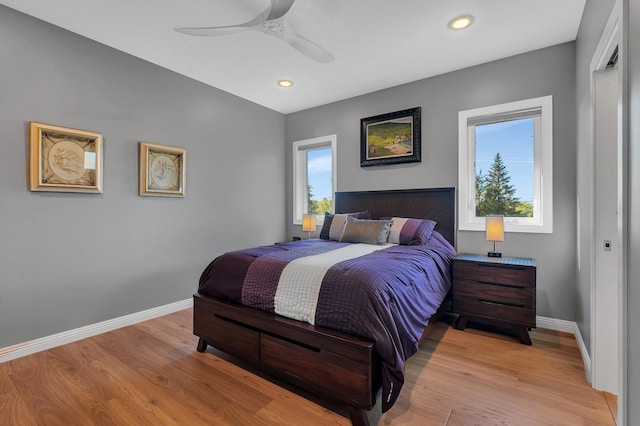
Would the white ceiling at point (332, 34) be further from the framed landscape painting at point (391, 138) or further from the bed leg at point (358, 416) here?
the bed leg at point (358, 416)

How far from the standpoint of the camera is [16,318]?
229cm

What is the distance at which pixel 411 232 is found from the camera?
3.03 meters

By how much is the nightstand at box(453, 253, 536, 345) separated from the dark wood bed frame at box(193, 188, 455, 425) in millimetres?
272

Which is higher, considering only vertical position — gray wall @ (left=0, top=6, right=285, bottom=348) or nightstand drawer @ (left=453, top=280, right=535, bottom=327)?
gray wall @ (left=0, top=6, right=285, bottom=348)

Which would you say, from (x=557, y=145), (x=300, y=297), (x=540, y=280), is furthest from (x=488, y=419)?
(x=557, y=145)

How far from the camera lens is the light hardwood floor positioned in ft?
5.31

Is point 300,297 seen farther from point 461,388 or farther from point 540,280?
point 540,280

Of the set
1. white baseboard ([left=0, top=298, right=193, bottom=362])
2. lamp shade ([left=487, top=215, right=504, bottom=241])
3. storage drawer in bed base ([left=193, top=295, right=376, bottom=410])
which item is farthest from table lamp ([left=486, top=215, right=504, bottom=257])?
→ white baseboard ([left=0, top=298, right=193, bottom=362])

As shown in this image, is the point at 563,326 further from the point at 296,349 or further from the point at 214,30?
the point at 214,30

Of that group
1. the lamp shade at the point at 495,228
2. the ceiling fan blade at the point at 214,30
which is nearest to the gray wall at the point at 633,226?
the lamp shade at the point at 495,228

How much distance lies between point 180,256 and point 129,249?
1.82 feet

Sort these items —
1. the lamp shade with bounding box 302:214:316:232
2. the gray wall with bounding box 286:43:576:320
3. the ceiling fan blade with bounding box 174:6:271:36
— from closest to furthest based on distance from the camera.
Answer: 1. the ceiling fan blade with bounding box 174:6:271:36
2. the gray wall with bounding box 286:43:576:320
3. the lamp shade with bounding box 302:214:316:232

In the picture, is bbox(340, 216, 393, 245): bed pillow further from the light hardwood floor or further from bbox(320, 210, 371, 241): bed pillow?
the light hardwood floor

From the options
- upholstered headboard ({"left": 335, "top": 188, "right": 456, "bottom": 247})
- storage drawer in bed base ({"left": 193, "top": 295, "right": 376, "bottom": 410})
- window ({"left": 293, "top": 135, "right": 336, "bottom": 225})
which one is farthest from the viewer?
window ({"left": 293, "top": 135, "right": 336, "bottom": 225})
